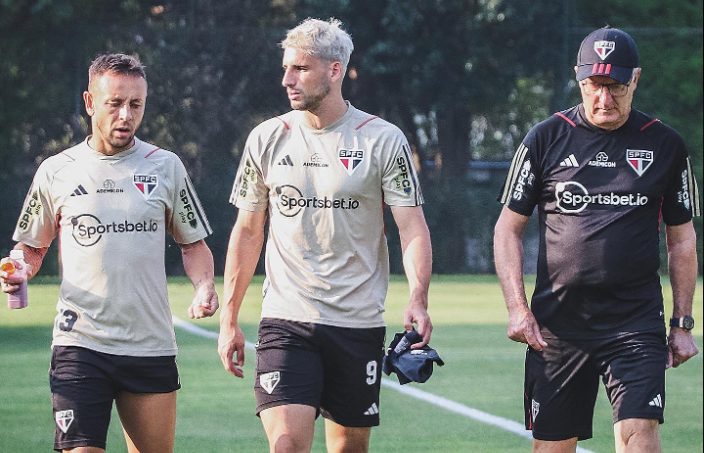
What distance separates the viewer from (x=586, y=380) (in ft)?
23.3

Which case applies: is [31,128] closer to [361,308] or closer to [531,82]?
[531,82]

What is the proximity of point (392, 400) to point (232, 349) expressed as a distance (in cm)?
597

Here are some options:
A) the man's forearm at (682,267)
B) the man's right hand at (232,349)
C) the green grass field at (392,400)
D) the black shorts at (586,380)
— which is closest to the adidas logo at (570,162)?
the man's forearm at (682,267)

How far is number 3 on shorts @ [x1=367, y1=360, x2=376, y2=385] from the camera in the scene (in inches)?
281

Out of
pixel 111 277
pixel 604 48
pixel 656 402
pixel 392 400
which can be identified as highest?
pixel 604 48

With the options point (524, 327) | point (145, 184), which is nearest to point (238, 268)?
point (145, 184)

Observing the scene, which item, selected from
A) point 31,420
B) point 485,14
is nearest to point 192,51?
point 485,14

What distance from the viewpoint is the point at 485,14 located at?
29.4 metres

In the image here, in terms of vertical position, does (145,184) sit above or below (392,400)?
above

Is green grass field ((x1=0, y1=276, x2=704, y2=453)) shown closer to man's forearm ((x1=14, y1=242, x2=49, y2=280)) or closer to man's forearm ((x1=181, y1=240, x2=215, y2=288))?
man's forearm ((x1=14, y1=242, x2=49, y2=280))

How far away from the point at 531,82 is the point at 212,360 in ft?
47.3

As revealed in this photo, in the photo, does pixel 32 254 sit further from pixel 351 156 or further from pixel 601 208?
pixel 601 208

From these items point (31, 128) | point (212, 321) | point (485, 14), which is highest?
point (485, 14)

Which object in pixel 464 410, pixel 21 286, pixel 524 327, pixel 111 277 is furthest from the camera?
pixel 464 410
